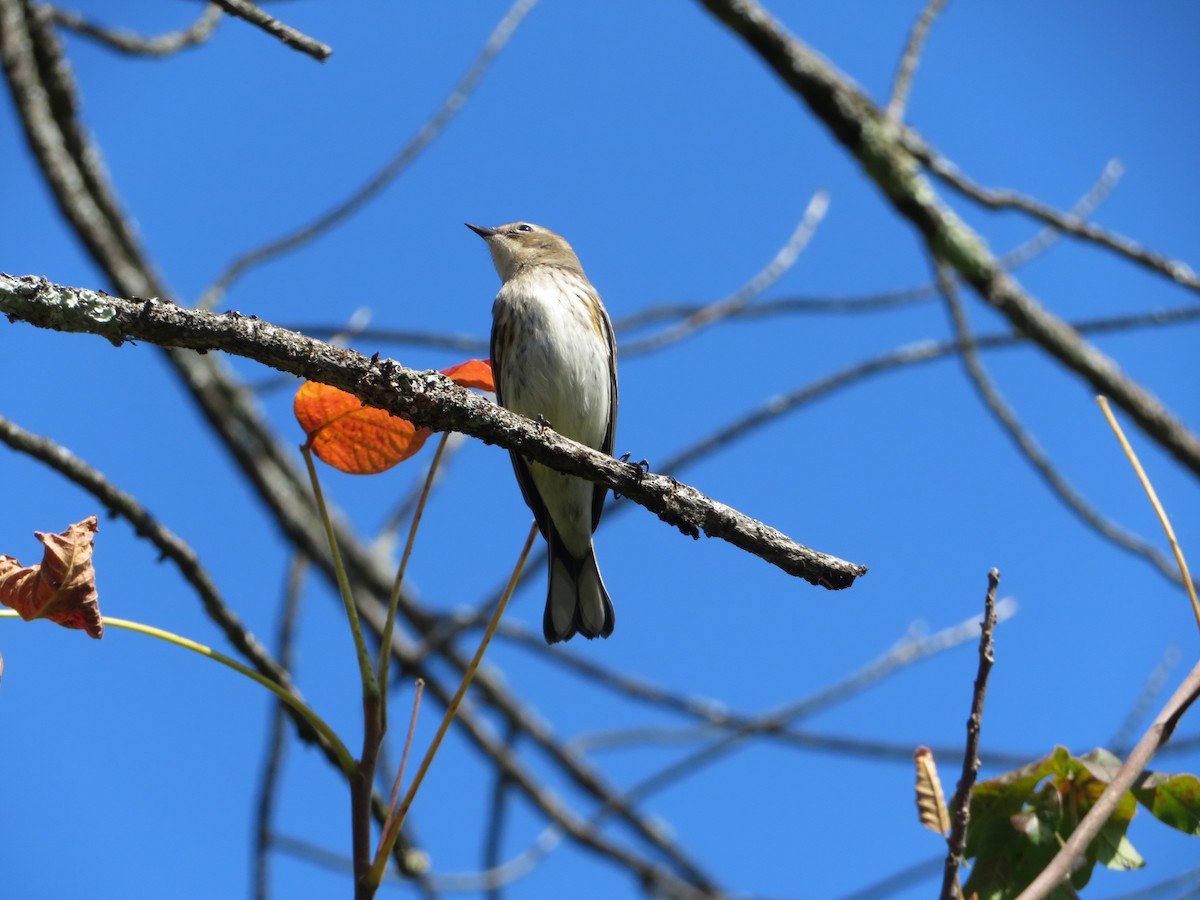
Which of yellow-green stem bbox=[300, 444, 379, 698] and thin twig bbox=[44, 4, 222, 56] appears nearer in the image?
yellow-green stem bbox=[300, 444, 379, 698]

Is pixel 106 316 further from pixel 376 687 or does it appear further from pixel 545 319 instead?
pixel 545 319

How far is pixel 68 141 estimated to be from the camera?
19.3 feet

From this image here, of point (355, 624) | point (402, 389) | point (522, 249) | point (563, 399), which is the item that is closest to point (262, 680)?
point (355, 624)

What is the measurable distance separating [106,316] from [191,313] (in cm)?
16

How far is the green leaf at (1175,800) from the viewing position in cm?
203

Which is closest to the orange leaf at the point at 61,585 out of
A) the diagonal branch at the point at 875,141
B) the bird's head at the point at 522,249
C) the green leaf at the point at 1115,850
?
the green leaf at the point at 1115,850

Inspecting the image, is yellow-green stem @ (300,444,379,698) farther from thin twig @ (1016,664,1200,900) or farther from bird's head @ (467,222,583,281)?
bird's head @ (467,222,583,281)

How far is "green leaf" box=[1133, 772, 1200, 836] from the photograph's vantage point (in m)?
2.03

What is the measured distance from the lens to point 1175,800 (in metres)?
2.04

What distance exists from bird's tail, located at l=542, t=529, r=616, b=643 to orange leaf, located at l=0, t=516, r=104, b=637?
360 centimetres

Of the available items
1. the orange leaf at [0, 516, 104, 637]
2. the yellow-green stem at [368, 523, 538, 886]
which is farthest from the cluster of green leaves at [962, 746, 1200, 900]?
the orange leaf at [0, 516, 104, 637]

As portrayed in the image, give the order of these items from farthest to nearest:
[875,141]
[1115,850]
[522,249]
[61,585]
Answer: [522,249] < [875,141] < [1115,850] < [61,585]

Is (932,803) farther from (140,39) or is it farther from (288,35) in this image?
(140,39)

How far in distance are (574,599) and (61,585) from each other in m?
3.84
